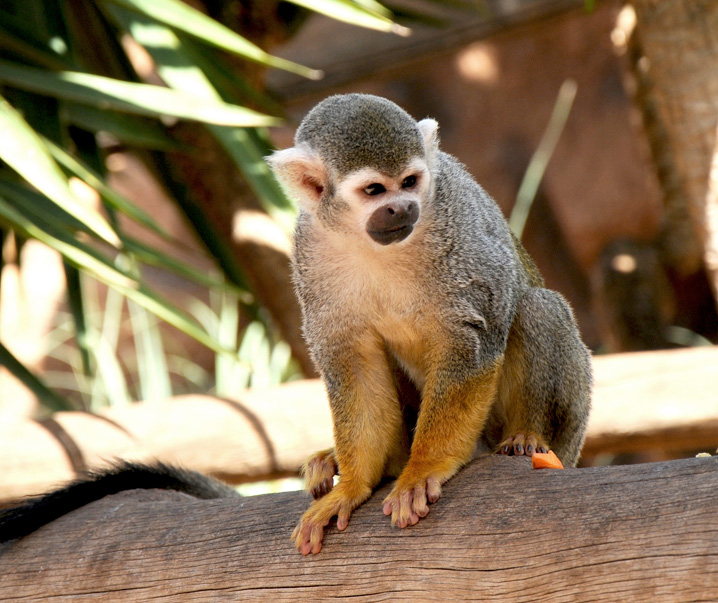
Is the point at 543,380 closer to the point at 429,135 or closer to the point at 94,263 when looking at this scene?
the point at 429,135

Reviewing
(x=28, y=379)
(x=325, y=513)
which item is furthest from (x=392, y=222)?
(x=28, y=379)

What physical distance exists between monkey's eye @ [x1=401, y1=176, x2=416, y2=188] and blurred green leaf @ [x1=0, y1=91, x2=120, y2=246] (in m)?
1.29

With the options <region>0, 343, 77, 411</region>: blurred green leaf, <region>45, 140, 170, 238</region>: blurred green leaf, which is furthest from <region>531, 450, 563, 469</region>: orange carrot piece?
<region>0, 343, 77, 411</region>: blurred green leaf

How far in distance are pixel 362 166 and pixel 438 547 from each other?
108cm

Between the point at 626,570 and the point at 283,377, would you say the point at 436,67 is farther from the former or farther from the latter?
the point at 626,570

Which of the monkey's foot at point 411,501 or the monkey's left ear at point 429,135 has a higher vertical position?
the monkey's left ear at point 429,135

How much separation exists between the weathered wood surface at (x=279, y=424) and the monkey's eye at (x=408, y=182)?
1.85m

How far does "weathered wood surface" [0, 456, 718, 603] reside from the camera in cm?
185

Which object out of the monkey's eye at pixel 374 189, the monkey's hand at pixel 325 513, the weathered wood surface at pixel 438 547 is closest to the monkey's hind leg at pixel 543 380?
the weathered wood surface at pixel 438 547

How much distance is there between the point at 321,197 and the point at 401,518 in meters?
1.00

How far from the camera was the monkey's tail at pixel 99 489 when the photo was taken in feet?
9.42

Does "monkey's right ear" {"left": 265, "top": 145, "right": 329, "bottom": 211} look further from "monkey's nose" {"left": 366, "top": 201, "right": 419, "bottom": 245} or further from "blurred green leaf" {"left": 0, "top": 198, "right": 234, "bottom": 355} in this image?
"blurred green leaf" {"left": 0, "top": 198, "right": 234, "bottom": 355}

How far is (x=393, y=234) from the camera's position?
2408 mm

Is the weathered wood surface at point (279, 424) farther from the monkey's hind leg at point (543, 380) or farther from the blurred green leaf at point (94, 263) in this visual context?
the monkey's hind leg at point (543, 380)
